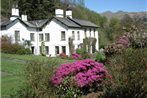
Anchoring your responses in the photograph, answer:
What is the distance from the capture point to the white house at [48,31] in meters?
54.5

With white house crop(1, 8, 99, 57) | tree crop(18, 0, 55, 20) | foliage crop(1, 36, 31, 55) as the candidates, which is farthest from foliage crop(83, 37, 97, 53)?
tree crop(18, 0, 55, 20)

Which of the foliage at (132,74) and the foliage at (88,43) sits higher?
the foliage at (88,43)

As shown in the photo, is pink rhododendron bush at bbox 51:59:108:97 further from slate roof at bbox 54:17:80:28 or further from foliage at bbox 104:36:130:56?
slate roof at bbox 54:17:80:28

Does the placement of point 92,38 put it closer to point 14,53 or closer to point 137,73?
point 14,53

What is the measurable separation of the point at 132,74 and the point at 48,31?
152 ft

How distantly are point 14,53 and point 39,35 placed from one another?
11660mm

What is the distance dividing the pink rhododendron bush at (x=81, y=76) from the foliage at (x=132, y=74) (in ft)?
6.23

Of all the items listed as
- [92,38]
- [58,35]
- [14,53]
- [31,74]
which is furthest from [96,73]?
[92,38]

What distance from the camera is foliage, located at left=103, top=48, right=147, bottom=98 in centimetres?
1126

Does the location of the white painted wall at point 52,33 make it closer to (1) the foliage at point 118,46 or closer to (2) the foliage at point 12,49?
(2) the foliage at point 12,49

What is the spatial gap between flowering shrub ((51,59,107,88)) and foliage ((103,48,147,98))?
189 centimetres

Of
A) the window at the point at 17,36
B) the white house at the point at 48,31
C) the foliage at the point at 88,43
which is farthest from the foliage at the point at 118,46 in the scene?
the foliage at the point at 88,43

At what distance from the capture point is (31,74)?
14.2 meters

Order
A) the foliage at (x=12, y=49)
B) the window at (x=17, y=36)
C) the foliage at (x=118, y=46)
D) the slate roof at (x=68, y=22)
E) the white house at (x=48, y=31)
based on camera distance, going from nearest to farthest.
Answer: the foliage at (x=118, y=46) < the foliage at (x=12, y=49) < the white house at (x=48, y=31) < the window at (x=17, y=36) < the slate roof at (x=68, y=22)
